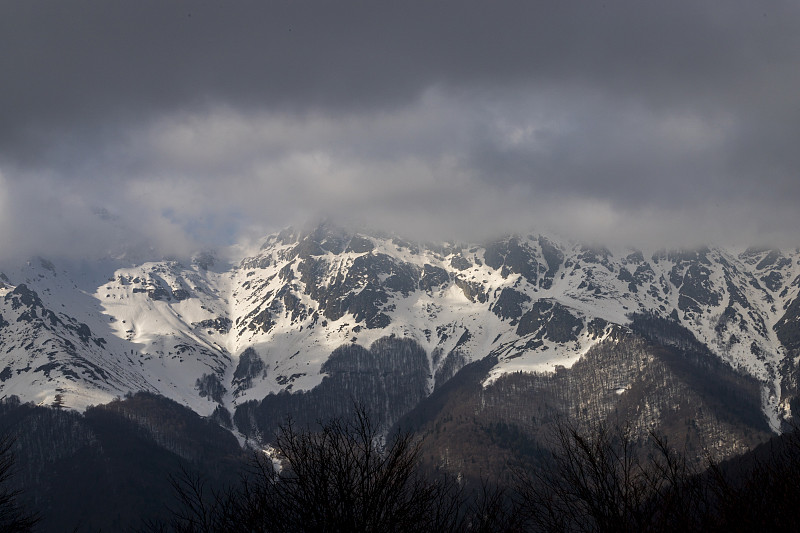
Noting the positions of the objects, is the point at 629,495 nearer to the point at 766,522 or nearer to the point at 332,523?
the point at 766,522

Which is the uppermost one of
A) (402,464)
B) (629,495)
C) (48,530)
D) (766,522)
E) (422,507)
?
(48,530)

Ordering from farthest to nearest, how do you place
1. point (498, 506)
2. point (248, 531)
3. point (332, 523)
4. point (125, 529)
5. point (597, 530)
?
point (125, 529)
point (498, 506)
point (597, 530)
point (248, 531)
point (332, 523)

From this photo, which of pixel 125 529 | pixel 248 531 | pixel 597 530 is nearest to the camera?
pixel 248 531

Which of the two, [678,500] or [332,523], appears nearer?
[332,523]

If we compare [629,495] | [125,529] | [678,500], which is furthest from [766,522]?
[125,529]

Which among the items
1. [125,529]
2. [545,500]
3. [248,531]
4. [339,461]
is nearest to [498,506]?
[545,500]

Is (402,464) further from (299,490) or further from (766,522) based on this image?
(766,522)

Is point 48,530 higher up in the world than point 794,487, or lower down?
higher up

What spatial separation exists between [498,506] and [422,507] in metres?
4.05

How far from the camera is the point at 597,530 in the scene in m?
26.5

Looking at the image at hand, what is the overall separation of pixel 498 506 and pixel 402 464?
5310 millimetres

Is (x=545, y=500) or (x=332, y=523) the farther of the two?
(x=545, y=500)

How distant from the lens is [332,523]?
23.0 m

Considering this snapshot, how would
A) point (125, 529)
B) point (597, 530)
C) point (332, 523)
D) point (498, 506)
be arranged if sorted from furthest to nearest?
point (125, 529) → point (498, 506) → point (597, 530) → point (332, 523)
